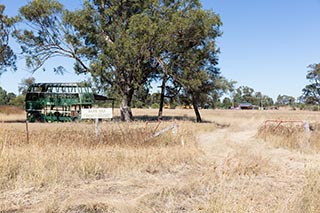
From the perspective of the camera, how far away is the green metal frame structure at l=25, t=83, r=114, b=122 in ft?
93.5

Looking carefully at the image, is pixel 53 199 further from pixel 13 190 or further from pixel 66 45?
pixel 66 45

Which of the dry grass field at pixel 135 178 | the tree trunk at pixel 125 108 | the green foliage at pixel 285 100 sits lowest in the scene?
the dry grass field at pixel 135 178

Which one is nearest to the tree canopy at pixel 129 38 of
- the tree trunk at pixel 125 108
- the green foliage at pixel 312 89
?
the tree trunk at pixel 125 108

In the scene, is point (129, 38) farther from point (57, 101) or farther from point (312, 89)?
point (312, 89)

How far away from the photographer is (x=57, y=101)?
1159 inches

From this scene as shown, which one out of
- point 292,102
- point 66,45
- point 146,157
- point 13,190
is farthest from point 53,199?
point 292,102

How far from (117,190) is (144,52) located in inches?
739

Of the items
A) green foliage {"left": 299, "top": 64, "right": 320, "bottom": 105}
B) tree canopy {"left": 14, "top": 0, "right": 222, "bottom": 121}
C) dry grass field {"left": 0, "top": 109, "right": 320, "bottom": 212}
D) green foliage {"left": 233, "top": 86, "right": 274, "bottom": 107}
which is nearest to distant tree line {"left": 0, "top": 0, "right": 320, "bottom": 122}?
tree canopy {"left": 14, "top": 0, "right": 222, "bottom": 121}

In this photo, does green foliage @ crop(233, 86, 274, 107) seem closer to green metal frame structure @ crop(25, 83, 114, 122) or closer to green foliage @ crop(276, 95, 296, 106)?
green foliage @ crop(276, 95, 296, 106)

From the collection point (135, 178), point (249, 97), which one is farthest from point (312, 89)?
point (135, 178)

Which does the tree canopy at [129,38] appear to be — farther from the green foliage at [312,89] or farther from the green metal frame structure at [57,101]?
the green foliage at [312,89]

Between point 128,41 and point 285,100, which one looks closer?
point 128,41

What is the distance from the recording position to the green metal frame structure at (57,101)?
28484 millimetres

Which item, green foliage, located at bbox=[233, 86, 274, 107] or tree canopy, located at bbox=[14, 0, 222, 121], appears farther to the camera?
green foliage, located at bbox=[233, 86, 274, 107]
